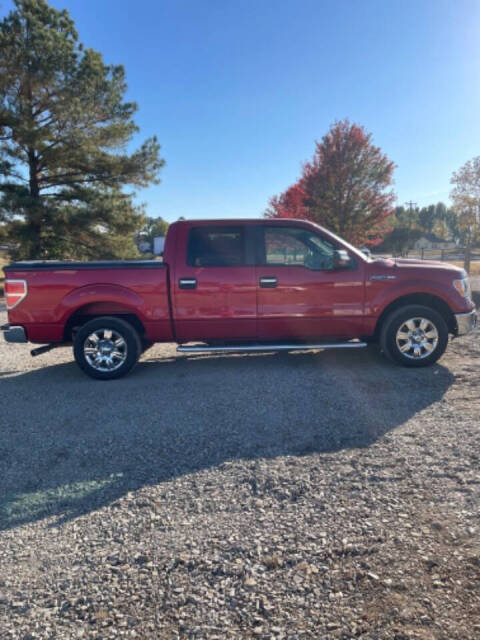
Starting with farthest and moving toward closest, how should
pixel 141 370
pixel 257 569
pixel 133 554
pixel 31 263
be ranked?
pixel 141 370
pixel 31 263
pixel 133 554
pixel 257 569

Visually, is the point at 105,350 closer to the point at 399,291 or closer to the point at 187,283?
the point at 187,283

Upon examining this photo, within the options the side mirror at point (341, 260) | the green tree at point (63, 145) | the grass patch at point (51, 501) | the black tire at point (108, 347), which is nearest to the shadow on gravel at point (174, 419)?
the grass patch at point (51, 501)

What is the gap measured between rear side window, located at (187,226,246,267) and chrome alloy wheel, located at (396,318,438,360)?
2.32m

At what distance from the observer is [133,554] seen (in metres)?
1.97

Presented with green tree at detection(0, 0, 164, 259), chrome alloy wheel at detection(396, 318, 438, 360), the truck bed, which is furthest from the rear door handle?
green tree at detection(0, 0, 164, 259)

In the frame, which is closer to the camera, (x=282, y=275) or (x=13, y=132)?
(x=282, y=275)

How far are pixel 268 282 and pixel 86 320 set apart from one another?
249 cm

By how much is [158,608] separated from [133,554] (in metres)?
0.38

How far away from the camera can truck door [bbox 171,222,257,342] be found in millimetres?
4859

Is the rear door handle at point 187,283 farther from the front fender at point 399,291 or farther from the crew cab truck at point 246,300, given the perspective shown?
the front fender at point 399,291

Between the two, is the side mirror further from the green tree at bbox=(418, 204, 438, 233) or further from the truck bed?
the green tree at bbox=(418, 204, 438, 233)

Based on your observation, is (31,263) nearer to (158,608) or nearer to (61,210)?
(158,608)

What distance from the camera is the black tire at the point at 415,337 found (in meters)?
4.92

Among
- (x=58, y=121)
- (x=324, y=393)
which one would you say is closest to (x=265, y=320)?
(x=324, y=393)
